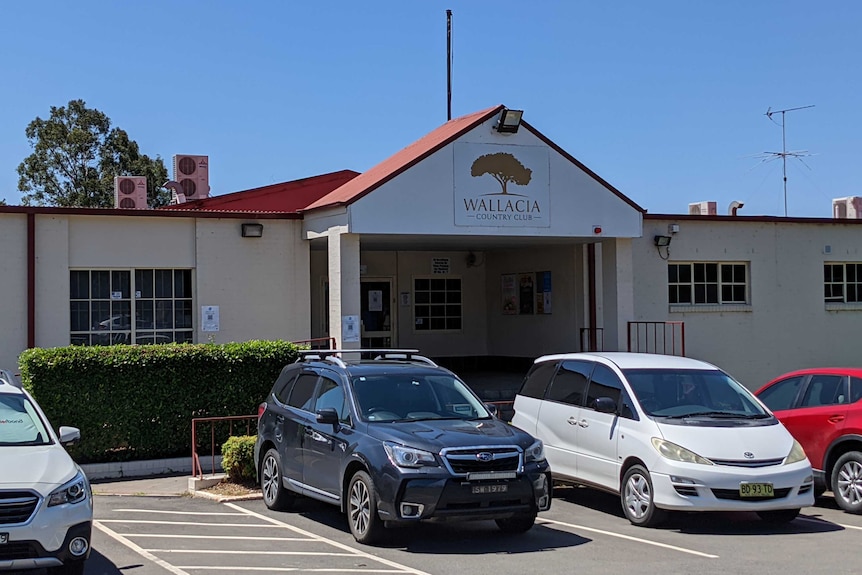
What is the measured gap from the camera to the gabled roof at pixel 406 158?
1703 centimetres

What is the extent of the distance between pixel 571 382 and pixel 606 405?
1177 mm

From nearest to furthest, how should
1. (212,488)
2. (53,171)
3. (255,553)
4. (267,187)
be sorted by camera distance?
(255,553) → (212,488) → (267,187) → (53,171)

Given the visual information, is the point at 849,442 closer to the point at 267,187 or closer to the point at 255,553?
the point at 255,553

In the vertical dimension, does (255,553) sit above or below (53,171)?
below

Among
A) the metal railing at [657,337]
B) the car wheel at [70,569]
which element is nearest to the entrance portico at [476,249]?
the metal railing at [657,337]

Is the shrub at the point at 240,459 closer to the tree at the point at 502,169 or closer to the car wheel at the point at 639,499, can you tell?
the car wheel at the point at 639,499

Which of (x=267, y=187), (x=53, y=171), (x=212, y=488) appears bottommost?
(x=212, y=488)

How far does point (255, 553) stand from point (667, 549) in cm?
372

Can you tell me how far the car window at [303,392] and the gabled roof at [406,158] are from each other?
18.7ft

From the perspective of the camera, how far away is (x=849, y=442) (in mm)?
11398

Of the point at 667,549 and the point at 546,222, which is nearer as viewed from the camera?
the point at 667,549

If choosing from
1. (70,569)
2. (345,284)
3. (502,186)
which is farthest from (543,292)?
(70,569)

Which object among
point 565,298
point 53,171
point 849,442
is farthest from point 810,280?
point 53,171

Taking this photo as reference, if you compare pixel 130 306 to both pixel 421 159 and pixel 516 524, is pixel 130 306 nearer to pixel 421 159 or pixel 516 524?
pixel 421 159
